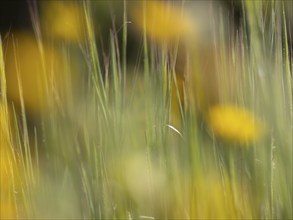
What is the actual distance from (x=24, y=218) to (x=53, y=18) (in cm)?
41

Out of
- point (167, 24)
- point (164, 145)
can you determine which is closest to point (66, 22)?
point (167, 24)

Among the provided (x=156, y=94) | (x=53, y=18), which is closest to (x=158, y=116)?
(x=156, y=94)

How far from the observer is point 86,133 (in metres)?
0.86

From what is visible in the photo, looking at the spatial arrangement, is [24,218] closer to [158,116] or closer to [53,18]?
[158,116]

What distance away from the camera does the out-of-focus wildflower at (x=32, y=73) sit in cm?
90

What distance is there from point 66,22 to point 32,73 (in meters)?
0.25

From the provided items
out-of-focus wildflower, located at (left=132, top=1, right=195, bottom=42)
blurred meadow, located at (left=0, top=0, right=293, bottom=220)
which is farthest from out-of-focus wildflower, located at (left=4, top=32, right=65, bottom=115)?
out-of-focus wildflower, located at (left=132, top=1, right=195, bottom=42)

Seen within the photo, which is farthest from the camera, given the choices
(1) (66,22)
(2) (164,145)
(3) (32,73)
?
(3) (32,73)

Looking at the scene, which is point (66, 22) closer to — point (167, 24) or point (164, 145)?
point (167, 24)

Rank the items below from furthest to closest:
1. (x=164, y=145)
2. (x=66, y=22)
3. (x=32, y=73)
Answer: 1. (x=32, y=73)
2. (x=66, y=22)
3. (x=164, y=145)

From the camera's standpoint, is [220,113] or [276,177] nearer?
[276,177]

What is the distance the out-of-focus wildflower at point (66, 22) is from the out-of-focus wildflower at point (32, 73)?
0.03m

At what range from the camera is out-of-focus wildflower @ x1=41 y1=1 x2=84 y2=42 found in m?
1.02

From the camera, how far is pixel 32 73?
1.29 meters
